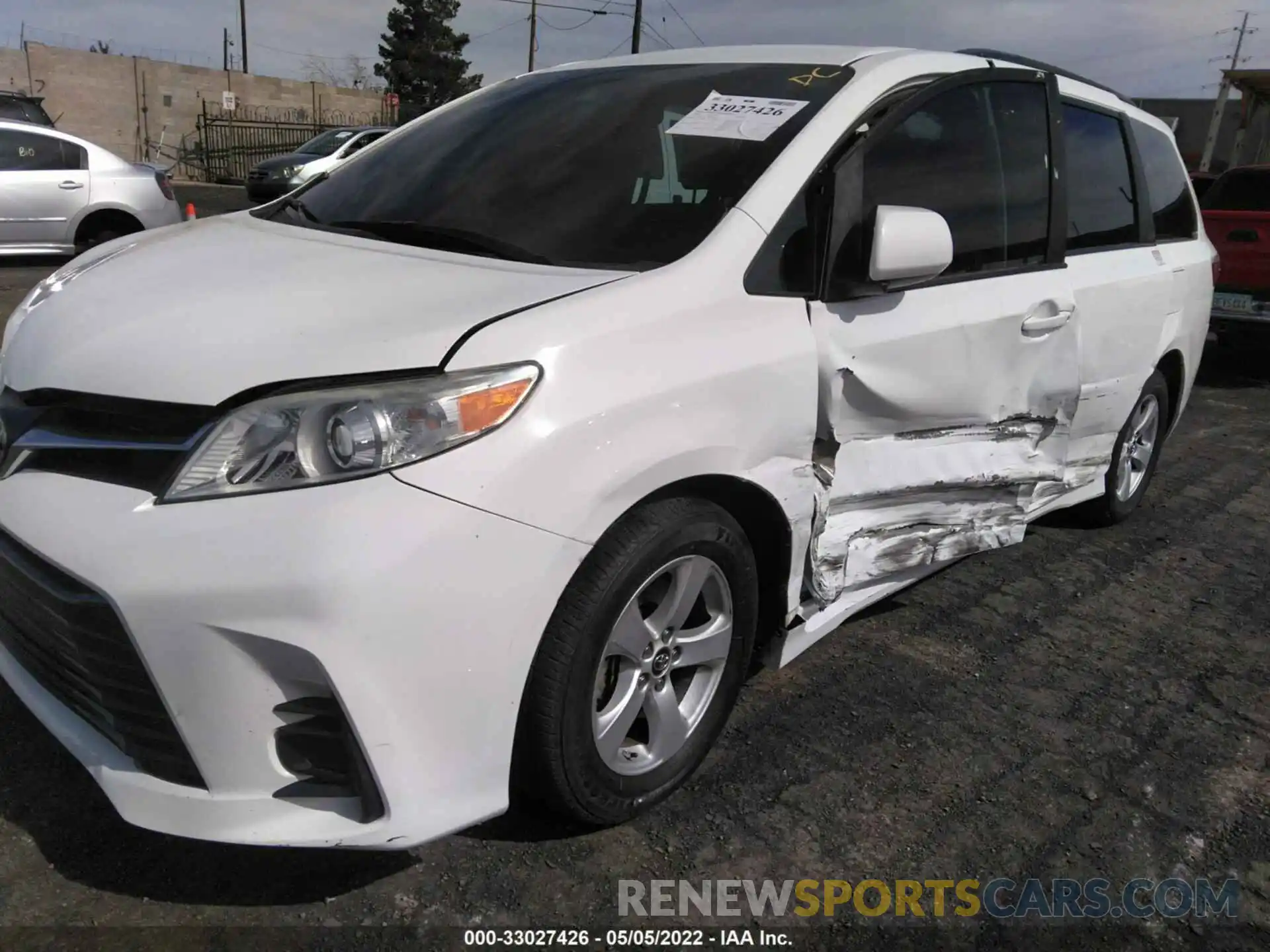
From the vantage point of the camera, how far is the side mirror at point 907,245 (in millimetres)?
2387

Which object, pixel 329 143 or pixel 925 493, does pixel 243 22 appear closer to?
pixel 329 143

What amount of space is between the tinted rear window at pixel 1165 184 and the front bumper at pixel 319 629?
3472 millimetres

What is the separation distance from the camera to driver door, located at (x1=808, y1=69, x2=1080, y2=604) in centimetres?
252

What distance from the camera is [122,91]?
100ft

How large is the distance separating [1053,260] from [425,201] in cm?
202

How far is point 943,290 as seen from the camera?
2795 mm

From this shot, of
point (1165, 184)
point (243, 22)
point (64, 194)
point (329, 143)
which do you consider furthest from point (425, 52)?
point (1165, 184)

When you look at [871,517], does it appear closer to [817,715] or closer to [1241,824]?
[817,715]

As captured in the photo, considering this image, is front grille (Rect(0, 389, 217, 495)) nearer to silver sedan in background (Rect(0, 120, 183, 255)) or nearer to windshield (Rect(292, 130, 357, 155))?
silver sedan in background (Rect(0, 120, 183, 255))

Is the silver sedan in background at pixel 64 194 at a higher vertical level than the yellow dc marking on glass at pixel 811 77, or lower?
lower

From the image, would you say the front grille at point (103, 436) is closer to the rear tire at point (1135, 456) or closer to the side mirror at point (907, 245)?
the side mirror at point (907, 245)

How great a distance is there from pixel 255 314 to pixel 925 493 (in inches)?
72.7

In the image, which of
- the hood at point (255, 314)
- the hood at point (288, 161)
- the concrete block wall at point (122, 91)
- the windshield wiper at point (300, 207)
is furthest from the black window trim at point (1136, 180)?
the concrete block wall at point (122, 91)

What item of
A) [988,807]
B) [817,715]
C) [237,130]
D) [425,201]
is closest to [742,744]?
[817,715]
